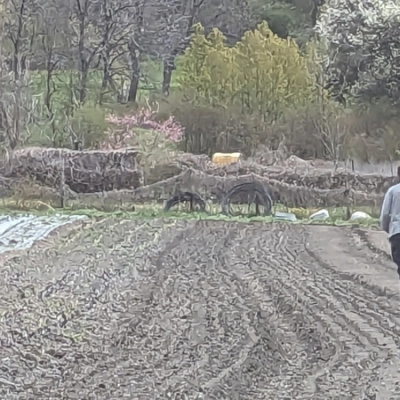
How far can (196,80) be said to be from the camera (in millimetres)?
19625

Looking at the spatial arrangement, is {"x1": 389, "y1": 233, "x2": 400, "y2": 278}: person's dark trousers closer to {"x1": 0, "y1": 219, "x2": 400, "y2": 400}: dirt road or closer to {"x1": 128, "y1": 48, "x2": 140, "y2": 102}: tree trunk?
{"x1": 0, "y1": 219, "x2": 400, "y2": 400}: dirt road

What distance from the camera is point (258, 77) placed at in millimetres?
18969

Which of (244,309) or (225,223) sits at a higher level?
(244,309)

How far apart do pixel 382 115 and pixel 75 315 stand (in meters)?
13.3

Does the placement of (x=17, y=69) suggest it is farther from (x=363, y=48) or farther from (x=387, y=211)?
(x=387, y=211)

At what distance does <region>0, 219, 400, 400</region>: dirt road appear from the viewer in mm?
4188

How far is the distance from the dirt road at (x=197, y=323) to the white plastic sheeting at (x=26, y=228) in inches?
16.5

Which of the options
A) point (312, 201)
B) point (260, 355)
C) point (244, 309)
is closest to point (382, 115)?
point (312, 201)

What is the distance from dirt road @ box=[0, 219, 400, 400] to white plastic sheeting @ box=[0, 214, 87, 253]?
42cm

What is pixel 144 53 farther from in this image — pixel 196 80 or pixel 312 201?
pixel 312 201

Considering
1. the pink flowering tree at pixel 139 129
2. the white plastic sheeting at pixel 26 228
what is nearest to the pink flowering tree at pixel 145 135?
the pink flowering tree at pixel 139 129

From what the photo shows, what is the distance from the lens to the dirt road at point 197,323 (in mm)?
4188

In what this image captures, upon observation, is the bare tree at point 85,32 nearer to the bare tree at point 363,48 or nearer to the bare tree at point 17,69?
the bare tree at point 17,69

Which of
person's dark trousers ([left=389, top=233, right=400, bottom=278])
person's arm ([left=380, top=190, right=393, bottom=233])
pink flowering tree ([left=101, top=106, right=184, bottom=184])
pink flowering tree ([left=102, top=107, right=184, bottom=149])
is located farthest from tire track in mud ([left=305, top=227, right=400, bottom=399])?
pink flowering tree ([left=102, top=107, right=184, bottom=149])
